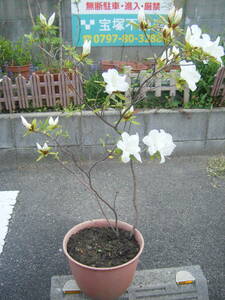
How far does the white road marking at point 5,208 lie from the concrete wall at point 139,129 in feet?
2.70

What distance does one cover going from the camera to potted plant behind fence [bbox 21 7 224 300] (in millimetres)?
1503

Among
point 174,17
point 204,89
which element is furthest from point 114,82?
point 204,89

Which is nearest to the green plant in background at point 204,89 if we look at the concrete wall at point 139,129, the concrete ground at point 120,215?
the concrete wall at point 139,129

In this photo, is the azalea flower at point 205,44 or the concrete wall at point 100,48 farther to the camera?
the concrete wall at point 100,48

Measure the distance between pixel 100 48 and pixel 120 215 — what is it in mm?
3672

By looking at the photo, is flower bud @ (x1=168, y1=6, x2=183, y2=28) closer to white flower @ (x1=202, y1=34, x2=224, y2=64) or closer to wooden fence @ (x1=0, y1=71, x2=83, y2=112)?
white flower @ (x1=202, y1=34, x2=224, y2=64)

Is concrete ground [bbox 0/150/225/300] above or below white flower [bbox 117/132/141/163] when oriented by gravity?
below

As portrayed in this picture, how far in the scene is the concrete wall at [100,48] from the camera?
18.2ft

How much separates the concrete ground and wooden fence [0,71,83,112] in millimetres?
680

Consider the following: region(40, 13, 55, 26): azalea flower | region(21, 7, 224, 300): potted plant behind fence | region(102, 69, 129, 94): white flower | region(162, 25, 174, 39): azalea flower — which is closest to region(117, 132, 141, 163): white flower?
region(21, 7, 224, 300): potted plant behind fence

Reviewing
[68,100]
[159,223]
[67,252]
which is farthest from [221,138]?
[67,252]

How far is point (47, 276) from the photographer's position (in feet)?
7.81

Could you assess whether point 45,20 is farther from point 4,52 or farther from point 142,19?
point 4,52

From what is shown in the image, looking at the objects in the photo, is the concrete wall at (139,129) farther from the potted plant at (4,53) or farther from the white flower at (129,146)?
the white flower at (129,146)
